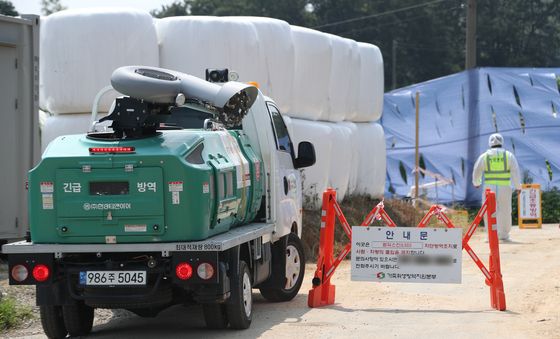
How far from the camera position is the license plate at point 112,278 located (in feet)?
29.2

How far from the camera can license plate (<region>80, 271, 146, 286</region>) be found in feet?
29.2

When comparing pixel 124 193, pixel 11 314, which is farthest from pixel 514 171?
pixel 124 193

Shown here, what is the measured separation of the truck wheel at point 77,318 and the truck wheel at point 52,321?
2.4 inches

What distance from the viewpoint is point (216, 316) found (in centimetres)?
962

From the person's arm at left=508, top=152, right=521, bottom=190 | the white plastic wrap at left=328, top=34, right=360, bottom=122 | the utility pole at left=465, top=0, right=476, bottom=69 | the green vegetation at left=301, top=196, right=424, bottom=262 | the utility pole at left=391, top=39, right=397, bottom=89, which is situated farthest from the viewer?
the utility pole at left=391, top=39, right=397, bottom=89

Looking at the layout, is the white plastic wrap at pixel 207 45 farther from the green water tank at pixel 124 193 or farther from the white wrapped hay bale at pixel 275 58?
the green water tank at pixel 124 193

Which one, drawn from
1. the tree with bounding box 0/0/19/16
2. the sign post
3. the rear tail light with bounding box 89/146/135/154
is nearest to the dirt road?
the rear tail light with bounding box 89/146/135/154

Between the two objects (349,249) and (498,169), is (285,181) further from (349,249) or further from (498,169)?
(498,169)

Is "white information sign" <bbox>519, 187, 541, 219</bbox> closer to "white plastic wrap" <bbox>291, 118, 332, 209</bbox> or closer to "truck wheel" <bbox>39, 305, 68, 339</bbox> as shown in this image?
"white plastic wrap" <bbox>291, 118, 332, 209</bbox>

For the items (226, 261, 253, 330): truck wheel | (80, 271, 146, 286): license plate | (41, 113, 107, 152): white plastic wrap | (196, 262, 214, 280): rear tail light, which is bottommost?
(226, 261, 253, 330): truck wheel

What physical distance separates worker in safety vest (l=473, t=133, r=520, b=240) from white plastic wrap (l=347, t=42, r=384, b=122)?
2.17m

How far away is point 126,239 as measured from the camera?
8.89 metres

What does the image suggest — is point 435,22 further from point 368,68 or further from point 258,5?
point 368,68

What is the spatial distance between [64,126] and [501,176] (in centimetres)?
857
